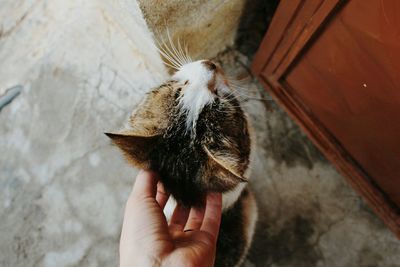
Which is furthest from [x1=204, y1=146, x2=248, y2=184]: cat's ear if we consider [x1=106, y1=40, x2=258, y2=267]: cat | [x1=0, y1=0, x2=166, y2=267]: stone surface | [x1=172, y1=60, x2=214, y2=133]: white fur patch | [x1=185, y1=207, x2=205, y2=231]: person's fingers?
[x1=0, y1=0, x2=166, y2=267]: stone surface

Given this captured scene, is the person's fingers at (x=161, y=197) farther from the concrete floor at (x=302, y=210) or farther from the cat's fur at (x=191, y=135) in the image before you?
the concrete floor at (x=302, y=210)

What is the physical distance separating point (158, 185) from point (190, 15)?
0.71 m

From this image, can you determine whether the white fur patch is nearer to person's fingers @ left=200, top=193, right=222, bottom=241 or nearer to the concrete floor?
person's fingers @ left=200, top=193, right=222, bottom=241

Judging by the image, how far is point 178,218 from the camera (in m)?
1.20

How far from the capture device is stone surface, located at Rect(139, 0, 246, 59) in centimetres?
128

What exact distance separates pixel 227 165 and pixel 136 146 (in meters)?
0.28

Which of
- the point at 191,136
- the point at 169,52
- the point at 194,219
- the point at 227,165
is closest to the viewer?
the point at 227,165

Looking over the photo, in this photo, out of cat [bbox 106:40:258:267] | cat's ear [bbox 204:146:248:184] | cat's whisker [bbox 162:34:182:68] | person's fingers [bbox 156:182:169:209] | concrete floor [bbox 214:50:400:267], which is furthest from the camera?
concrete floor [bbox 214:50:400:267]

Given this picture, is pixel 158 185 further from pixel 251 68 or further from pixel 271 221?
pixel 251 68

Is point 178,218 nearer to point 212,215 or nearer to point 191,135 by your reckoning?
point 212,215

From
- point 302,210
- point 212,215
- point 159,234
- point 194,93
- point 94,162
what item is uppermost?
point 194,93

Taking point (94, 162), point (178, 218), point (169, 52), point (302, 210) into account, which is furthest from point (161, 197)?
point (302, 210)

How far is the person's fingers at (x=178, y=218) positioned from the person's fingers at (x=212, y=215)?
85mm

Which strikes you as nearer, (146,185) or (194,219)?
(146,185)
